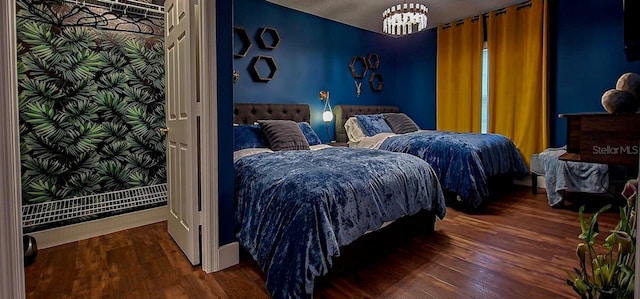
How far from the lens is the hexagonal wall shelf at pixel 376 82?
5.11 meters

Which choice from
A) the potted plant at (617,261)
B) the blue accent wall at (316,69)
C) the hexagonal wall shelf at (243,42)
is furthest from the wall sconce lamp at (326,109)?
the potted plant at (617,261)

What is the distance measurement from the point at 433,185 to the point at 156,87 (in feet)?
8.76

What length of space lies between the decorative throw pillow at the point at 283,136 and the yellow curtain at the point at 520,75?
3044 mm

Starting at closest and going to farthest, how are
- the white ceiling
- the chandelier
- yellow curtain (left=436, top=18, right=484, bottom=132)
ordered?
the chandelier → the white ceiling → yellow curtain (left=436, top=18, right=484, bottom=132)

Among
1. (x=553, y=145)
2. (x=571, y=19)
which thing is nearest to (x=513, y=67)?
(x=571, y=19)

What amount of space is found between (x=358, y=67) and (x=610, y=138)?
13.4ft

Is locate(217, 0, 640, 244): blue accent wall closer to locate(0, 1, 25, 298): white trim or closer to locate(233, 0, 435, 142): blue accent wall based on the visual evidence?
locate(233, 0, 435, 142): blue accent wall

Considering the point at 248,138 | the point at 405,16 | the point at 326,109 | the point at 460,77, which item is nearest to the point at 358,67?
the point at 326,109

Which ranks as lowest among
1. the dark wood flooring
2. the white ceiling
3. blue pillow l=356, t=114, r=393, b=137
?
the dark wood flooring

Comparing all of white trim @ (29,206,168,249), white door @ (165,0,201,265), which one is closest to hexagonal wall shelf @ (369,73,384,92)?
white door @ (165,0,201,265)

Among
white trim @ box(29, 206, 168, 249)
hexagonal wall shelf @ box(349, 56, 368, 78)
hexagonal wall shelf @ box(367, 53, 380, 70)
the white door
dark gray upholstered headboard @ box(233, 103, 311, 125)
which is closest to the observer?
the white door

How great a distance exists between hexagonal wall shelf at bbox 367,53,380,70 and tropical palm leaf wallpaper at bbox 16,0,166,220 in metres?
3.13

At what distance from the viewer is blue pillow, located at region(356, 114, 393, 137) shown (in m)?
4.11

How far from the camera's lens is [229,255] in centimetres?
197
